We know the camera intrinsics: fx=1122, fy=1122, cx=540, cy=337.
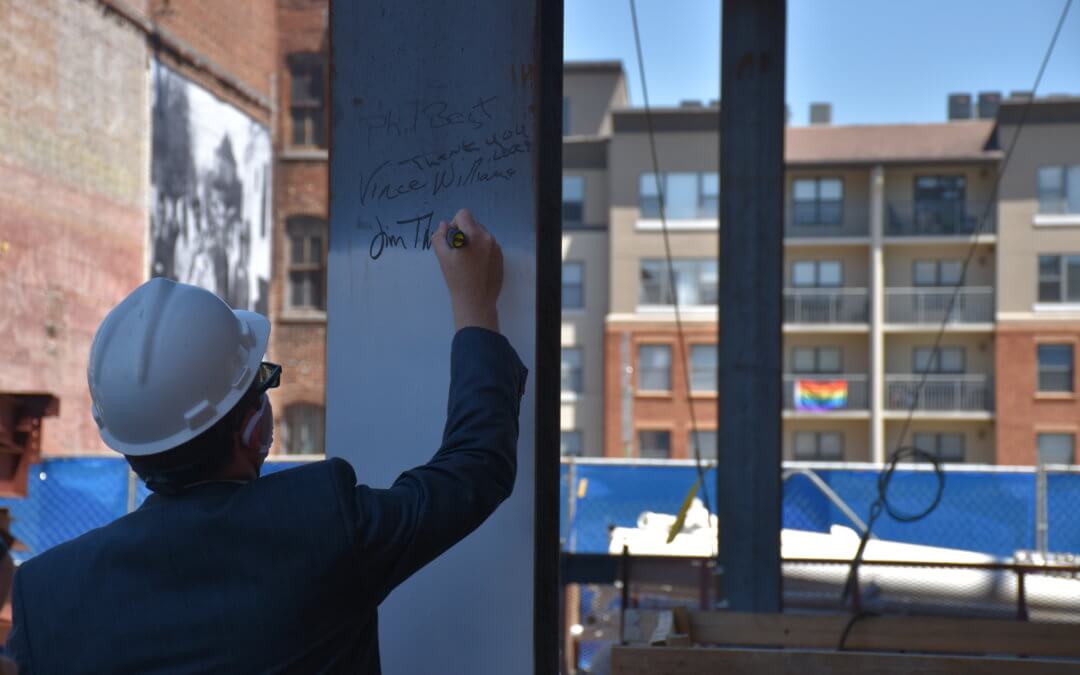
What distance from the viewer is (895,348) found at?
43.0 m

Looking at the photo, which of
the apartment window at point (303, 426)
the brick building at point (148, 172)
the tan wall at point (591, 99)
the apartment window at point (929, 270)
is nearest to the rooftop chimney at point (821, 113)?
the apartment window at point (929, 270)

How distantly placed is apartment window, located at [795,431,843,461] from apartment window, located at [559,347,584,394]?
856 cm

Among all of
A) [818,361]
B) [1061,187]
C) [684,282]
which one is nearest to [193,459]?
[684,282]

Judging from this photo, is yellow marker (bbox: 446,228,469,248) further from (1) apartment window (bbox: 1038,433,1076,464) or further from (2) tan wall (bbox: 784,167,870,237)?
(1) apartment window (bbox: 1038,433,1076,464)

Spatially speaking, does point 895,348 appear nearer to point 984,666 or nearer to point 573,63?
point 573,63

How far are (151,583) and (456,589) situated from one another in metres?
0.89

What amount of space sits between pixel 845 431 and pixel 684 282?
8.35 metres

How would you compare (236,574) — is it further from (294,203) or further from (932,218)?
(932,218)

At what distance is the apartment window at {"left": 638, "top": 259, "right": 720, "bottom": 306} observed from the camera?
142ft

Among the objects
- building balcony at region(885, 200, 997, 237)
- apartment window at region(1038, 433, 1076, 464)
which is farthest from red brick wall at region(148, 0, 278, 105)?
apartment window at region(1038, 433, 1076, 464)

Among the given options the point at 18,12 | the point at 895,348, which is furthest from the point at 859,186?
the point at 18,12

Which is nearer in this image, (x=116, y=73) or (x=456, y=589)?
(x=456, y=589)

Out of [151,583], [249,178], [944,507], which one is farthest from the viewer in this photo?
[249,178]

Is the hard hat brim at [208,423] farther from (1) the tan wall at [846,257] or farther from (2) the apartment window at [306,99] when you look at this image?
(1) the tan wall at [846,257]
